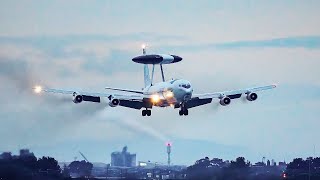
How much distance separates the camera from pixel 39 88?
647 feet
